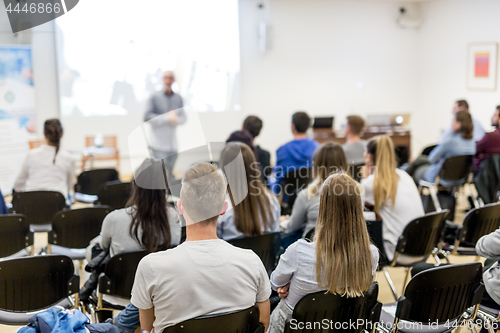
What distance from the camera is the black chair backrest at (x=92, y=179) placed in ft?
14.1

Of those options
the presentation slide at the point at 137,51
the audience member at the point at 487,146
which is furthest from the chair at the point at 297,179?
the presentation slide at the point at 137,51

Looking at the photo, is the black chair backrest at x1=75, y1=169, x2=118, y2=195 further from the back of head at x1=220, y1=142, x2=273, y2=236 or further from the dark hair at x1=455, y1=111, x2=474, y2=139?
the dark hair at x1=455, y1=111, x2=474, y2=139

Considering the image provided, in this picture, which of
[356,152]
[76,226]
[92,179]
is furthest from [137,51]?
[76,226]

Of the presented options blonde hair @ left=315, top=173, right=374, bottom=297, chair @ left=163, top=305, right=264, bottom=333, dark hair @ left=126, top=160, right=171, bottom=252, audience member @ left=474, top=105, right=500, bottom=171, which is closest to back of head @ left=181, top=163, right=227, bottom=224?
chair @ left=163, top=305, right=264, bottom=333

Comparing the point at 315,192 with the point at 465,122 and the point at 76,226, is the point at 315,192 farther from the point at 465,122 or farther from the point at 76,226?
the point at 465,122

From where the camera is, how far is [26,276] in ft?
6.59

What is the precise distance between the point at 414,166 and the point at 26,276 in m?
4.70

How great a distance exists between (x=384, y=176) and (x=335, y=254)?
1356 millimetres

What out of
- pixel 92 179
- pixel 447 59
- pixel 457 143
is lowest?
pixel 92 179

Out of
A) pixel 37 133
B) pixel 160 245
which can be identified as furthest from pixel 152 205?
pixel 37 133

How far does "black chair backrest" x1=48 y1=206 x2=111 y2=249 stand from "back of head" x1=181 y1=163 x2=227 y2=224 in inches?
61.3

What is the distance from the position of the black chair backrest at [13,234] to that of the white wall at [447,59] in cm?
743

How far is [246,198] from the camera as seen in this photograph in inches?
99.7

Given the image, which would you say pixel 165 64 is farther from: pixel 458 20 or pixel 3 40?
pixel 458 20
